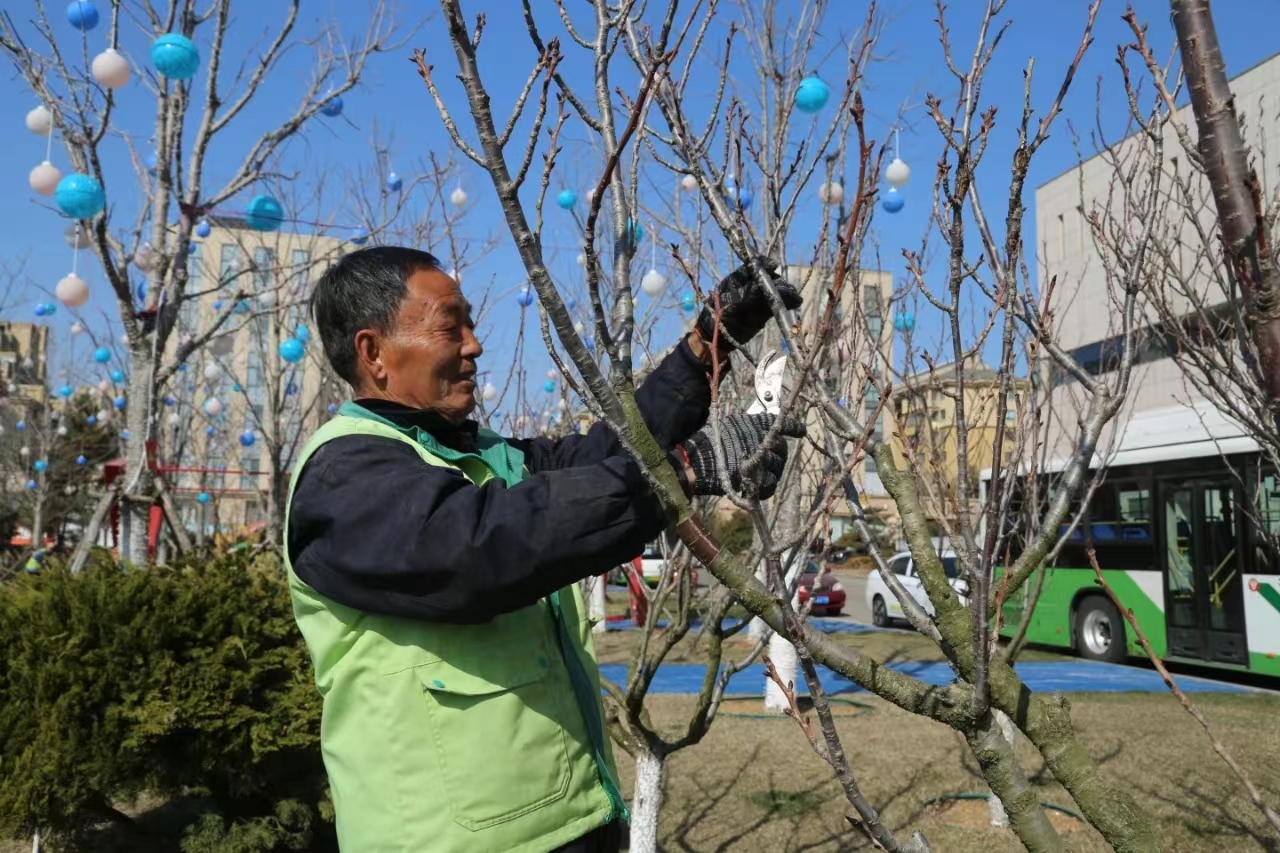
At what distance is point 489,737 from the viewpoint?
4.99 ft

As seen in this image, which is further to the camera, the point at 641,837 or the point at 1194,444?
the point at 1194,444

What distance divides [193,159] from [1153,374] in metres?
19.7

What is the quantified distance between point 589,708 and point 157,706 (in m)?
3.05

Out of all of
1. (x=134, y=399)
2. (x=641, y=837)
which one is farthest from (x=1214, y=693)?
(x=134, y=399)

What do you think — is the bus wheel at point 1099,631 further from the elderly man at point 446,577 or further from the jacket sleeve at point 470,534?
the jacket sleeve at point 470,534

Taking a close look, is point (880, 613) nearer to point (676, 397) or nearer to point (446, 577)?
point (676, 397)

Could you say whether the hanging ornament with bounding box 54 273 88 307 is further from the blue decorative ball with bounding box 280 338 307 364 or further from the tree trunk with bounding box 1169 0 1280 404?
the tree trunk with bounding box 1169 0 1280 404

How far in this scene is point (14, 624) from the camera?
4340 mm

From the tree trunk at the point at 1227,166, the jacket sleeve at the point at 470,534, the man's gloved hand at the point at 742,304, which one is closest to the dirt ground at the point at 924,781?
the man's gloved hand at the point at 742,304

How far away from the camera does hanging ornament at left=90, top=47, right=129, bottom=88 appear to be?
19.3 feet

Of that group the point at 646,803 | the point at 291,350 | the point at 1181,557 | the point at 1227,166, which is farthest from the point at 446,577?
the point at 1181,557

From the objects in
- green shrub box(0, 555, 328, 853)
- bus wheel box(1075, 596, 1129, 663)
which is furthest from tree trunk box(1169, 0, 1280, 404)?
bus wheel box(1075, 596, 1129, 663)

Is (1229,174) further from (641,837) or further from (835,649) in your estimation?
(641,837)

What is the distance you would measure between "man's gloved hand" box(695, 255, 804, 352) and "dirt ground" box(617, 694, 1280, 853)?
3893 millimetres
